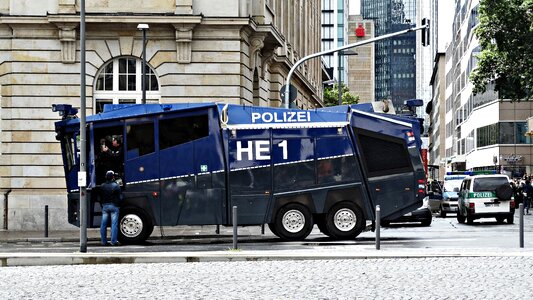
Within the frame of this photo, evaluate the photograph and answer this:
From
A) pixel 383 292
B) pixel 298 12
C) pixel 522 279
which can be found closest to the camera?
pixel 383 292

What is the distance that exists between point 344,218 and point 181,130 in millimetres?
4667

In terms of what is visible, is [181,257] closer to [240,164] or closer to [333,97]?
[240,164]

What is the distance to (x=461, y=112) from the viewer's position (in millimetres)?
119438

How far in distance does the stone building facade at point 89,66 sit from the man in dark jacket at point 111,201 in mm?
9655

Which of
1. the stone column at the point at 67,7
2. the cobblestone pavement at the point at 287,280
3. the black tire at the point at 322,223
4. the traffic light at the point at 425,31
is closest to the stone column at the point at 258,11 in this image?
the stone column at the point at 67,7

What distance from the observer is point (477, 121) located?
96688mm

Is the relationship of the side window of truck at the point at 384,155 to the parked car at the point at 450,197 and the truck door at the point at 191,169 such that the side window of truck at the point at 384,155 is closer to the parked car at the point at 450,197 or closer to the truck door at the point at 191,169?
the truck door at the point at 191,169

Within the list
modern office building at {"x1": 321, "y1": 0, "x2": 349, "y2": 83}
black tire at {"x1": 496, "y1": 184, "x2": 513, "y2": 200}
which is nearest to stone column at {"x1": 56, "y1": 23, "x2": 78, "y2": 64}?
black tire at {"x1": 496, "y1": 184, "x2": 513, "y2": 200}

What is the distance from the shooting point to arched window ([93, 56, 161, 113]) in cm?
3650

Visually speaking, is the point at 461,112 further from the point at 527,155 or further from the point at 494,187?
the point at 494,187

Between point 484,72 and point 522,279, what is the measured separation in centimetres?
3029

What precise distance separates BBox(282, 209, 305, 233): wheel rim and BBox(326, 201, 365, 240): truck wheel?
67 cm

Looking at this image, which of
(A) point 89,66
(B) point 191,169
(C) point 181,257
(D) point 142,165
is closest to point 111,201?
(D) point 142,165

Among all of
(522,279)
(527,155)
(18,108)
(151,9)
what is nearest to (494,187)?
(151,9)
